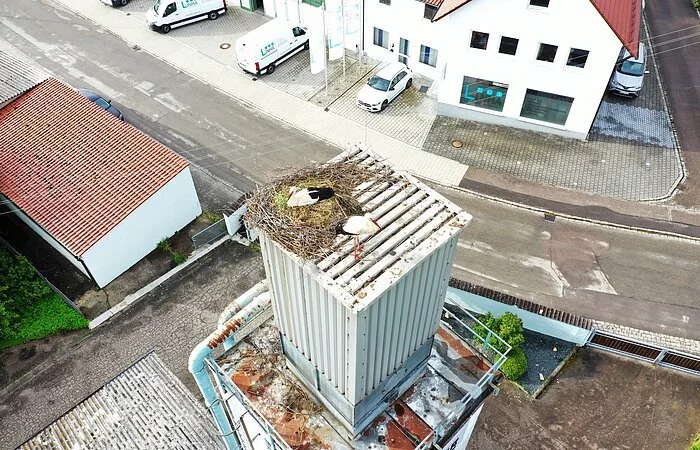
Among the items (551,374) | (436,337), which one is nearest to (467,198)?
(551,374)

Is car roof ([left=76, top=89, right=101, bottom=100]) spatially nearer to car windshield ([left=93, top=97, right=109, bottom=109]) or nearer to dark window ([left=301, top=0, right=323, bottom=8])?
car windshield ([left=93, top=97, right=109, bottom=109])

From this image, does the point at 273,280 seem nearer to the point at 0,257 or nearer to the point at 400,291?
the point at 400,291

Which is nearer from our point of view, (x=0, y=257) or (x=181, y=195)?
(x=0, y=257)

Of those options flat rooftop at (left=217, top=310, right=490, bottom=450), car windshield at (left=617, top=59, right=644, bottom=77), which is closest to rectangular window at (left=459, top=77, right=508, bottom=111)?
car windshield at (left=617, top=59, right=644, bottom=77)

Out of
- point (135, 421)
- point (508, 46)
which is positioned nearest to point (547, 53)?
point (508, 46)

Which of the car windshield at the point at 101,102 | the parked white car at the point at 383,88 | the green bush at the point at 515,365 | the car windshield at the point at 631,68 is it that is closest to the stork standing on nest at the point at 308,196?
the green bush at the point at 515,365

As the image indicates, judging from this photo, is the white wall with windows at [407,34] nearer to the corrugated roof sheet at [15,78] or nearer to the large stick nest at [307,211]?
the corrugated roof sheet at [15,78]

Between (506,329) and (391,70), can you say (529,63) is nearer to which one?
(391,70)
